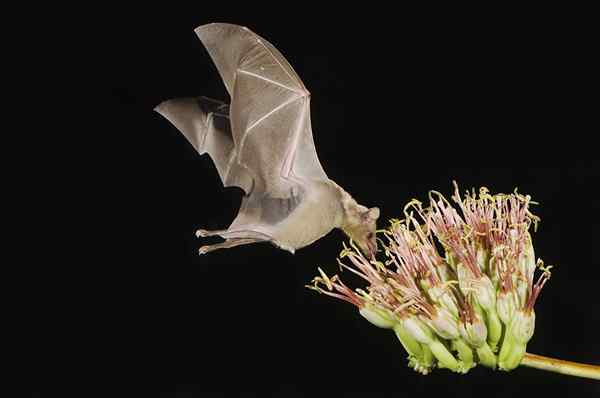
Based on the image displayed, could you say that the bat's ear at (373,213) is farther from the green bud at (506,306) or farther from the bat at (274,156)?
the green bud at (506,306)

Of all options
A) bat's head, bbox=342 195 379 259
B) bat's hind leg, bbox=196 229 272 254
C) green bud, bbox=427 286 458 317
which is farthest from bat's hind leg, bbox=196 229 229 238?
green bud, bbox=427 286 458 317

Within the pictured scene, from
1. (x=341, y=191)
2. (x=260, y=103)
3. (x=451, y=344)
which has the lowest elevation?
(x=451, y=344)

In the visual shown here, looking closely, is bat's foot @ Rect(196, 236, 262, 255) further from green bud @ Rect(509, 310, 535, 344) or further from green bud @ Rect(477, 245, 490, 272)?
green bud @ Rect(509, 310, 535, 344)

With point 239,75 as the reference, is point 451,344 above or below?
below

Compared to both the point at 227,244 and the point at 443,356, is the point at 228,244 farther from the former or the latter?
the point at 443,356

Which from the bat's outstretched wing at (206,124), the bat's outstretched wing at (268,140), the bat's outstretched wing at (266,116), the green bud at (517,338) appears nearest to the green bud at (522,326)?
the green bud at (517,338)

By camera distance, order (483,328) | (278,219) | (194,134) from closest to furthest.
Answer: (483,328)
(278,219)
(194,134)

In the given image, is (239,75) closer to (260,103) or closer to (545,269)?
(260,103)

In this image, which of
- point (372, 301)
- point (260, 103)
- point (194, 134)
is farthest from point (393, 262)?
point (194, 134)
